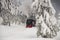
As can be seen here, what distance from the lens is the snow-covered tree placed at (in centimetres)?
381

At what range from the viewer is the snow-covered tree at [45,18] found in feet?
12.5

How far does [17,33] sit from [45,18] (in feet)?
1.66

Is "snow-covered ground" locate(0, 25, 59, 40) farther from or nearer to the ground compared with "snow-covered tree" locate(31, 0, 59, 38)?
nearer to the ground

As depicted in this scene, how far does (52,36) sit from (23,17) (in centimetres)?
55

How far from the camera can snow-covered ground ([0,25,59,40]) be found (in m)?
3.85

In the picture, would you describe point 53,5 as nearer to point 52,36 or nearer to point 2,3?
point 52,36

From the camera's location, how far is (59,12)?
387 centimetres

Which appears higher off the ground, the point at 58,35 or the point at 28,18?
the point at 28,18

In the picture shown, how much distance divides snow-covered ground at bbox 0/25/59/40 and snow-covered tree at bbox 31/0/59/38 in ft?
0.37

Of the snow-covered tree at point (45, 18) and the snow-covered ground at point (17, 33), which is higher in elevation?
the snow-covered tree at point (45, 18)

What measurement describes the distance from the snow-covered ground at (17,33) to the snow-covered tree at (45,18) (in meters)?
0.11

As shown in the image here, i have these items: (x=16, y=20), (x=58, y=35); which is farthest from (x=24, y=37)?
(x=58, y=35)

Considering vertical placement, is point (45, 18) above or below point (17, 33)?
above

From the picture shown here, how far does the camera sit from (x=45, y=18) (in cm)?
384
